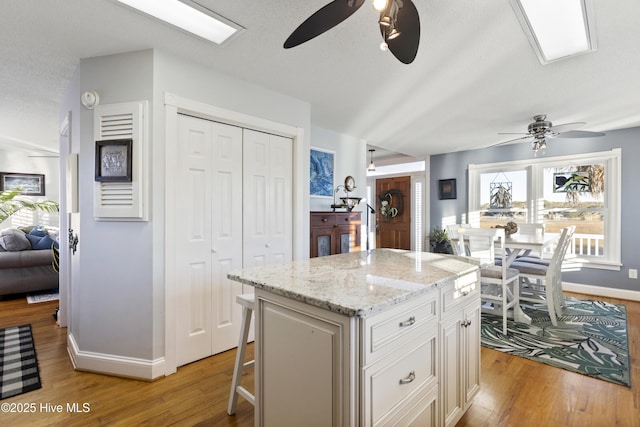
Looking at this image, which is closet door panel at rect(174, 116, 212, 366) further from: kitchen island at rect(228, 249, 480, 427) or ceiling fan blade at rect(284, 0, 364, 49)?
ceiling fan blade at rect(284, 0, 364, 49)

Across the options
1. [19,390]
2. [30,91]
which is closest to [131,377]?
[19,390]

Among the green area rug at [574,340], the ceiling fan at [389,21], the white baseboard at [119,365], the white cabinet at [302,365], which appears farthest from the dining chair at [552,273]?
the white baseboard at [119,365]

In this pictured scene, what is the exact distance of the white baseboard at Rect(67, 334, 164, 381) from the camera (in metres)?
2.19

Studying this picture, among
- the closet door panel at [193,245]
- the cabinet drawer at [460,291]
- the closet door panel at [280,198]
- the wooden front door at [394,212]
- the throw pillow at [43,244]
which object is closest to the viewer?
the cabinet drawer at [460,291]

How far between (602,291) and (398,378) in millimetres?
4797

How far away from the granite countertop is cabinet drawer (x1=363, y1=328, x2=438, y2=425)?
23cm

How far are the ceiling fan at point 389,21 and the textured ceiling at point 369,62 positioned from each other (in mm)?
458

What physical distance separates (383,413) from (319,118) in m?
3.24

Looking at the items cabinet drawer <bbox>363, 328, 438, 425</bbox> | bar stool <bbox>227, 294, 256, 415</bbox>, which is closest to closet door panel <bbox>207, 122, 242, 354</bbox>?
bar stool <bbox>227, 294, 256, 415</bbox>

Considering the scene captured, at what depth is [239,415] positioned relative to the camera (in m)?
1.83

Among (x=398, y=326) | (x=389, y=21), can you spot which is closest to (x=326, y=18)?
(x=389, y=21)

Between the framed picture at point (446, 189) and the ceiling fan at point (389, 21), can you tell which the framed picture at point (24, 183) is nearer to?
the ceiling fan at point (389, 21)

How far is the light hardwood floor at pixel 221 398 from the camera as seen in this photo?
178cm

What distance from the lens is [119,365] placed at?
2236 mm
